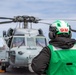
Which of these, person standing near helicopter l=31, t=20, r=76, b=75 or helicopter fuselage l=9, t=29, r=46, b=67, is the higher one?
person standing near helicopter l=31, t=20, r=76, b=75

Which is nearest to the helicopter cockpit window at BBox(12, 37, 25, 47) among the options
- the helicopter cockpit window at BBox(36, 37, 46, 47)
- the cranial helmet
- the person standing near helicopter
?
the helicopter cockpit window at BBox(36, 37, 46, 47)

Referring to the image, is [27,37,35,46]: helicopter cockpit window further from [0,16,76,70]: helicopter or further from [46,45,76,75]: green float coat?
[46,45,76,75]: green float coat

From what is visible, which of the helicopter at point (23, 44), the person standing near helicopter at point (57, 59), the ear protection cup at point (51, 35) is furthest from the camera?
the helicopter at point (23, 44)

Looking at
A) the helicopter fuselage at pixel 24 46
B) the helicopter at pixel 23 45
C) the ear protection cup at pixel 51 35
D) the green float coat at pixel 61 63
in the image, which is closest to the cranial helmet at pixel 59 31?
the ear protection cup at pixel 51 35

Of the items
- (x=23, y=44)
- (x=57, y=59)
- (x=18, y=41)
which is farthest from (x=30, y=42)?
(x=57, y=59)

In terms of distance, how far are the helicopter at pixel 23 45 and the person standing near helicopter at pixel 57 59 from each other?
36.4 ft

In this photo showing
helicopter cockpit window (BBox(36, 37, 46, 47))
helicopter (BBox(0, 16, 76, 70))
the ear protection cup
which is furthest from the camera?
helicopter cockpit window (BBox(36, 37, 46, 47))

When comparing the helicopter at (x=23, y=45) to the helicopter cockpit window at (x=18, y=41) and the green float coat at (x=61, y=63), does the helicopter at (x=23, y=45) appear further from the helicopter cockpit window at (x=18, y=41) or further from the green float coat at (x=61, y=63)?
the green float coat at (x=61, y=63)

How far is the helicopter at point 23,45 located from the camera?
1485cm

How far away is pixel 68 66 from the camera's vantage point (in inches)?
124

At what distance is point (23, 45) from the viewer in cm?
1600

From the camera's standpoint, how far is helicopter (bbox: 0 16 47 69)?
48.7 feet

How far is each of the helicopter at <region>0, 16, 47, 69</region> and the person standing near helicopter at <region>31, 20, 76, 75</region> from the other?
1110 centimetres

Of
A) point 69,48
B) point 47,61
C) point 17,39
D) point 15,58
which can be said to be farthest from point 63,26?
point 17,39
